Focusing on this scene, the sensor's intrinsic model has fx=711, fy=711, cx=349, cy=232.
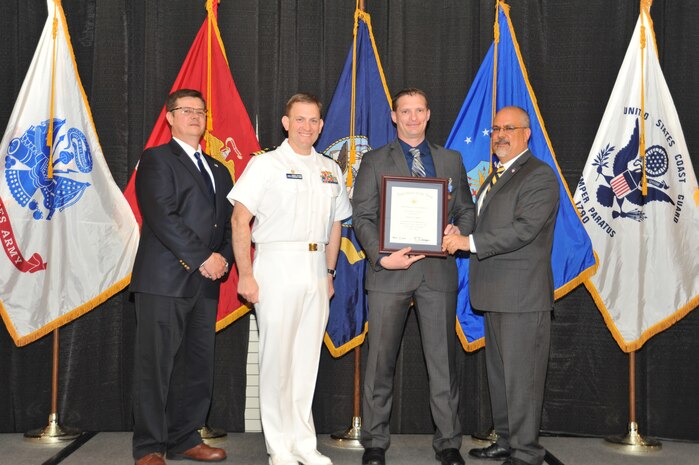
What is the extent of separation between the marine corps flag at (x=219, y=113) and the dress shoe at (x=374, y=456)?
115cm

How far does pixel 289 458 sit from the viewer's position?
11.6ft

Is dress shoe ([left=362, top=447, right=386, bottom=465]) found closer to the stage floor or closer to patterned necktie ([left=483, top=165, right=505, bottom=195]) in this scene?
the stage floor

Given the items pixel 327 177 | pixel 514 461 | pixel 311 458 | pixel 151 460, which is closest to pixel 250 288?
pixel 327 177

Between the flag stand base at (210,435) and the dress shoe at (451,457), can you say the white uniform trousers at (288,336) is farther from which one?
the flag stand base at (210,435)

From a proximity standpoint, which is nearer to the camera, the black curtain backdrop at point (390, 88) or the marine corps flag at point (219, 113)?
the marine corps flag at point (219, 113)

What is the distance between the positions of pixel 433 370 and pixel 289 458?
864 mm

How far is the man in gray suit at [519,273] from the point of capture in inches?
141

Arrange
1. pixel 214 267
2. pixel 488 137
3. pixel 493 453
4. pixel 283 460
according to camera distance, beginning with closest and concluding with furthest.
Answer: pixel 283 460 → pixel 214 267 → pixel 493 453 → pixel 488 137

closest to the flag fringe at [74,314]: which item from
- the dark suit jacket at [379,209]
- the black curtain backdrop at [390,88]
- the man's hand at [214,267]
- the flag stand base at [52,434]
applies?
the black curtain backdrop at [390,88]

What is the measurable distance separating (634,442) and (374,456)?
1.69m

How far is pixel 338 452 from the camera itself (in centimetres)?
413

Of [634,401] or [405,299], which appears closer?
[405,299]

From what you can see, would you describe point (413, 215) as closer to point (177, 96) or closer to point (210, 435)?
point (177, 96)

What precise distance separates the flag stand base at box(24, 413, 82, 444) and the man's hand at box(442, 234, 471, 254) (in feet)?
8.40
